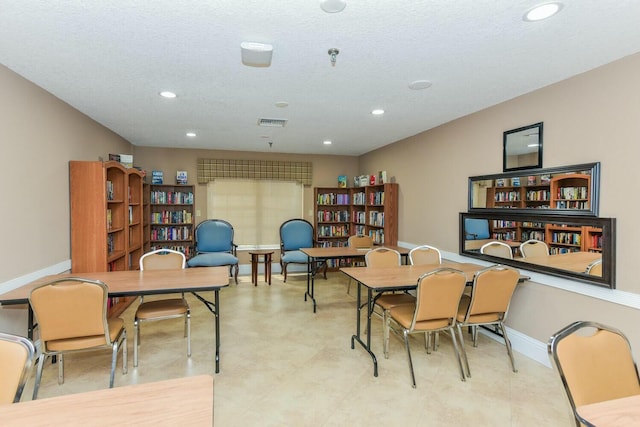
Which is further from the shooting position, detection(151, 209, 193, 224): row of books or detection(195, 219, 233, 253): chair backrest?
detection(151, 209, 193, 224): row of books

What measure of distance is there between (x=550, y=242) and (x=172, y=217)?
18.6ft

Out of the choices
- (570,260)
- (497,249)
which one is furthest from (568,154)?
(497,249)

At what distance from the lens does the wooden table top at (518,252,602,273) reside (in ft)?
8.61

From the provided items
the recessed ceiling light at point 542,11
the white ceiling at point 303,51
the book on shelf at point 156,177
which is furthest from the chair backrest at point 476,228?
Result: the book on shelf at point 156,177

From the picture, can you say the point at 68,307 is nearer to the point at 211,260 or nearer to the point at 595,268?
the point at 211,260

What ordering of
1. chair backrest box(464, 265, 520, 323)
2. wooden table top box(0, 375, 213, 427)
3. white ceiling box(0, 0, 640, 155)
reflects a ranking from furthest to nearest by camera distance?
chair backrest box(464, 265, 520, 323) → white ceiling box(0, 0, 640, 155) → wooden table top box(0, 375, 213, 427)

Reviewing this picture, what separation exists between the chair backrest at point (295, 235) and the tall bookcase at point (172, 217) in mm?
1664

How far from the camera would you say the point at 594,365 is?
1374 millimetres

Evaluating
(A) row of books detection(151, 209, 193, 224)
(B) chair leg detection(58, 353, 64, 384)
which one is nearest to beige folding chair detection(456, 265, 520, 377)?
(B) chair leg detection(58, 353, 64, 384)

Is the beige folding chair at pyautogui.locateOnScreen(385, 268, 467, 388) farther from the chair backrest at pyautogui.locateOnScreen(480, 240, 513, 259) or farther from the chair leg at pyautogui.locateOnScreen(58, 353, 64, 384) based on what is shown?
the chair leg at pyautogui.locateOnScreen(58, 353, 64, 384)

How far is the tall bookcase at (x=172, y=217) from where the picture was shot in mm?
5957

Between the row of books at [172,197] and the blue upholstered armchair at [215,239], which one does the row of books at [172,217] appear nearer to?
the row of books at [172,197]

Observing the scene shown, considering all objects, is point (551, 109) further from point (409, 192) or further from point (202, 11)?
point (202, 11)

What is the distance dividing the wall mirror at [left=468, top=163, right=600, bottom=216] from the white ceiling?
30.4 inches
